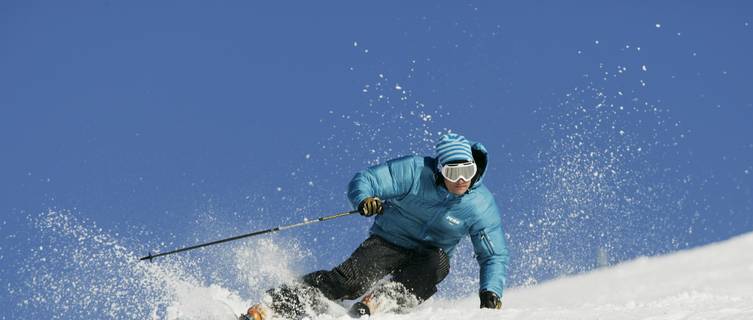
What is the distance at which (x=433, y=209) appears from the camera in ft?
21.3

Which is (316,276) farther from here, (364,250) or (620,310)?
(620,310)

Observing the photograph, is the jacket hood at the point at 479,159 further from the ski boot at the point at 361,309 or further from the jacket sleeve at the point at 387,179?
the ski boot at the point at 361,309

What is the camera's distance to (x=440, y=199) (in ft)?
21.1

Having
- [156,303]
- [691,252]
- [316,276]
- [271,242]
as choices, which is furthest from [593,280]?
[156,303]

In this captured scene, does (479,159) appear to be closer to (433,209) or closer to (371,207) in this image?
(433,209)

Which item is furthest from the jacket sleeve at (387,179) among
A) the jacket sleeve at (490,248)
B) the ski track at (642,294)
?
the ski track at (642,294)

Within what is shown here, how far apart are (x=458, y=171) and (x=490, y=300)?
2.77 feet

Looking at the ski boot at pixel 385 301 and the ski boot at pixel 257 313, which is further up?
the ski boot at pixel 385 301

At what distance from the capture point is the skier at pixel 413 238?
6.27 m

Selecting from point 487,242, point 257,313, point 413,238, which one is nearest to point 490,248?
point 487,242

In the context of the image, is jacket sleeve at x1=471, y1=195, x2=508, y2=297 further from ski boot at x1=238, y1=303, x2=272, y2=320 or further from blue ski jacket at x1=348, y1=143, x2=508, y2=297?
ski boot at x1=238, y1=303, x2=272, y2=320

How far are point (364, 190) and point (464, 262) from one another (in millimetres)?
2836

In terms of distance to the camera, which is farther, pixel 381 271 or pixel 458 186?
pixel 381 271

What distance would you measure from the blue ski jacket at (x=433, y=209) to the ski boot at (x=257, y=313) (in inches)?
33.7
